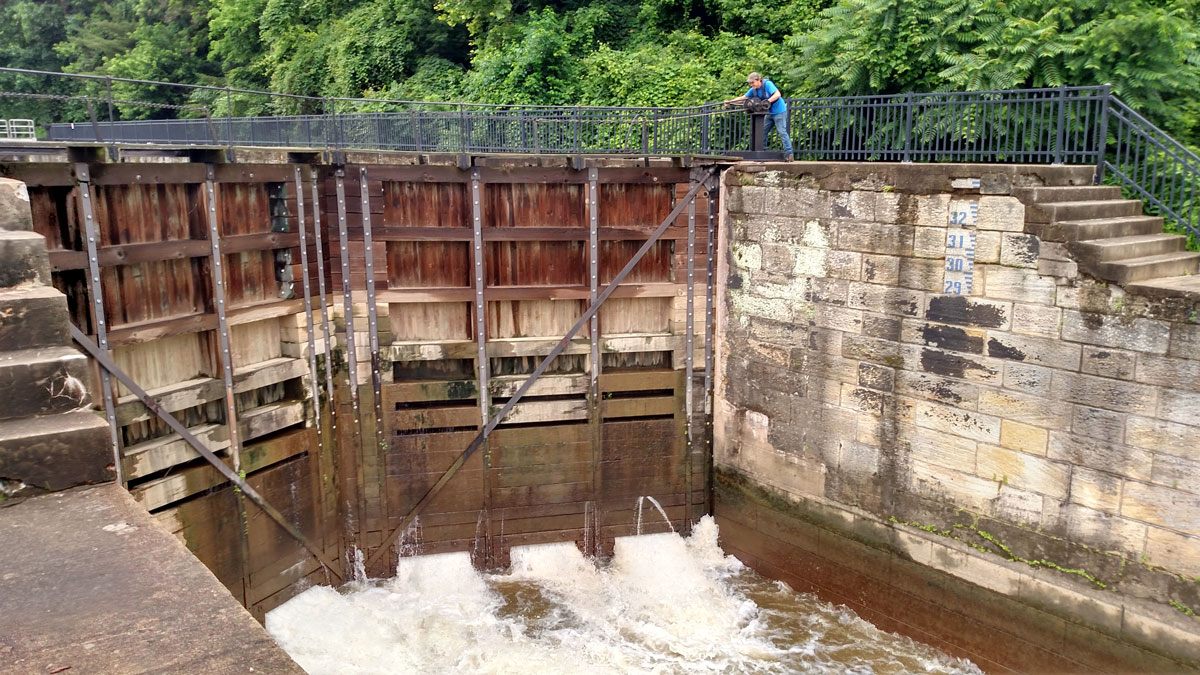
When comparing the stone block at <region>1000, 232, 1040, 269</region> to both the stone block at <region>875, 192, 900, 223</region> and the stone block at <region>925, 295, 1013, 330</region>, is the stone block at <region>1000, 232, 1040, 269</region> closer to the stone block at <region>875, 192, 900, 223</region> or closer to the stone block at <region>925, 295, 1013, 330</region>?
the stone block at <region>925, 295, 1013, 330</region>

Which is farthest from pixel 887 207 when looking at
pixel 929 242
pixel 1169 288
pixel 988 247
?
pixel 1169 288

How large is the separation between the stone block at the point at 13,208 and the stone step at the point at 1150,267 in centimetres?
802

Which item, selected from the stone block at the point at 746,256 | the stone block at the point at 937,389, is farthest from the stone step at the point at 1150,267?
the stone block at the point at 746,256

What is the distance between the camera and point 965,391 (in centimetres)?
924

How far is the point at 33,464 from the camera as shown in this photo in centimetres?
382

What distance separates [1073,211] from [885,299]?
1.99m

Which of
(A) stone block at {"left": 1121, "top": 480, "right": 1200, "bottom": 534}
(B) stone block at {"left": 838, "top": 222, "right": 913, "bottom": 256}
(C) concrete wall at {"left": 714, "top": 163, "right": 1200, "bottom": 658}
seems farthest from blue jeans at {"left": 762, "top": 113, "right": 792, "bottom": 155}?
(A) stone block at {"left": 1121, "top": 480, "right": 1200, "bottom": 534}

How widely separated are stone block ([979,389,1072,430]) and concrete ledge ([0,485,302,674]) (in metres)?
7.66

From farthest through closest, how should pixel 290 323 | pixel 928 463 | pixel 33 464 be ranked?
pixel 290 323
pixel 928 463
pixel 33 464

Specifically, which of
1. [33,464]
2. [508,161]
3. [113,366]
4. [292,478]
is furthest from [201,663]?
[508,161]

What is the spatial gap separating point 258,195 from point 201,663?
26.9 feet

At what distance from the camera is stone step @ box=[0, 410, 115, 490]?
3771 millimetres

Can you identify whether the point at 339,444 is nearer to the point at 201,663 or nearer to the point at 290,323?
the point at 290,323

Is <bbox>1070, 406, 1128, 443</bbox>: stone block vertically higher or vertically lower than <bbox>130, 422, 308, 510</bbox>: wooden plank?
higher
